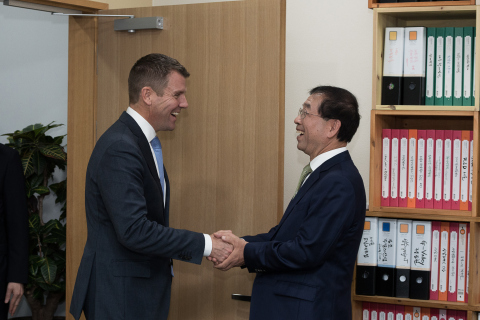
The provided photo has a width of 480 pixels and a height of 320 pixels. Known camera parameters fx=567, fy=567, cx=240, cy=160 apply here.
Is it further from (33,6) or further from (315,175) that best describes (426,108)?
(33,6)

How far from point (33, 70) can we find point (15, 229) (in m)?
2.27

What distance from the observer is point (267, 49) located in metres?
2.56

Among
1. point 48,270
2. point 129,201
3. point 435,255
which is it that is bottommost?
point 48,270

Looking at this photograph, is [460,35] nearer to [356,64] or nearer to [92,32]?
[356,64]

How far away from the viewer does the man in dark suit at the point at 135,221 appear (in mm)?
2006

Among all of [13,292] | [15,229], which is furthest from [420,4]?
[13,292]

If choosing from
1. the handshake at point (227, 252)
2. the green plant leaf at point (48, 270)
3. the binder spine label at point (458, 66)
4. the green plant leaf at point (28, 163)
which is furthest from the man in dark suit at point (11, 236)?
the binder spine label at point (458, 66)

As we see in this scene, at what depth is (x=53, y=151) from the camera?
3922 mm

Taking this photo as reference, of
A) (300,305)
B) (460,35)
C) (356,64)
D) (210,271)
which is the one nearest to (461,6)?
(460,35)

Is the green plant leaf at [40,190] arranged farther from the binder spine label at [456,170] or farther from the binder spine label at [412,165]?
the binder spine label at [456,170]

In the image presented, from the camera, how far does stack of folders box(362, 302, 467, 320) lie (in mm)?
2574

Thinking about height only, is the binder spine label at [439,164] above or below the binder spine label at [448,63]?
below

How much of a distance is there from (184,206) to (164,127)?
23.1 inches

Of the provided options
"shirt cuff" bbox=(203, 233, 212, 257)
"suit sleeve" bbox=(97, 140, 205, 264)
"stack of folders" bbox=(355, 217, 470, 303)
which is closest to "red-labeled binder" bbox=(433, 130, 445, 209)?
"stack of folders" bbox=(355, 217, 470, 303)
